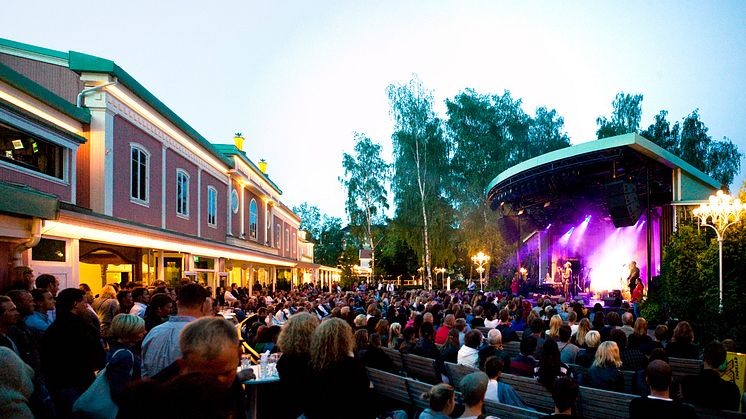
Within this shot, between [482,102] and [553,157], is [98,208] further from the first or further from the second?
[482,102]

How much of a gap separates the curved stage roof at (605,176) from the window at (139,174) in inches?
490

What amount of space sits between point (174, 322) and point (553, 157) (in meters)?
17.3

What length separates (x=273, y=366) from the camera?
233 inches

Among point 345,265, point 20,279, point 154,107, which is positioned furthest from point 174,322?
point 345,265

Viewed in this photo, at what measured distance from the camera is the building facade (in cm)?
985

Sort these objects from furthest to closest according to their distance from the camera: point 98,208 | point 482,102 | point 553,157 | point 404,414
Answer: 1. point 482,102
2. point 553,157
3. point 98,208
4. point 404,414

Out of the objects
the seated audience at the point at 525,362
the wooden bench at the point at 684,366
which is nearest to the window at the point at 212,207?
the seated audience at the point at 525,362

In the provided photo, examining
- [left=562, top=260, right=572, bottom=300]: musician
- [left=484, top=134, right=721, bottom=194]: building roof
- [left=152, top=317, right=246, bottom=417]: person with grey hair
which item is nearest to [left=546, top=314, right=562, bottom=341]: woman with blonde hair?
[left=152, top=317, right=246, bottom=417]: person with grey hair

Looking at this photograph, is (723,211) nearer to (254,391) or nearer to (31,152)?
(254,391)

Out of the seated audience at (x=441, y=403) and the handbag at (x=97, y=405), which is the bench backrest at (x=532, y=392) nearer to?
the seated audience at (x=441, y=403)

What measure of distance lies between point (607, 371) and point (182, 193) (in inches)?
674

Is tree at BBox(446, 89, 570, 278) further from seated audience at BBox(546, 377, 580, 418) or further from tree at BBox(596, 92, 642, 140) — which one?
seated audience at BBox(546, 377, 580, 418)

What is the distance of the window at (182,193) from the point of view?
783 inches

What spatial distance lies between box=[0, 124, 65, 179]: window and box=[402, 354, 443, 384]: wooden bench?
820cm
